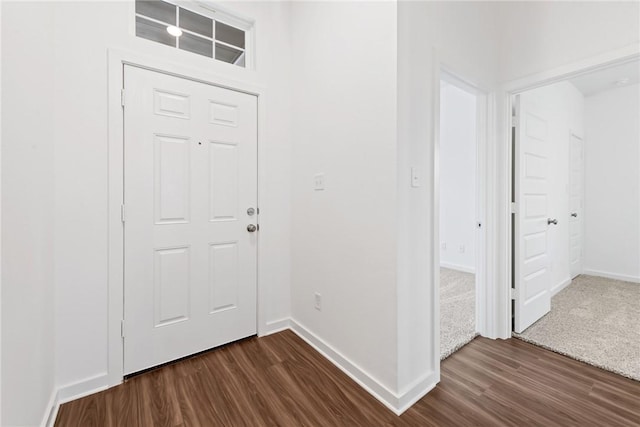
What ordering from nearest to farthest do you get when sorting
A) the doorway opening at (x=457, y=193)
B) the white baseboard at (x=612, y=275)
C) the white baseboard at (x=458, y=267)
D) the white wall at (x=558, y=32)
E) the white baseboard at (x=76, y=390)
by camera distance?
the white baseboard at (x=76, y=390) → the white wall at (x=558, y=32) → the white baseboard at (x=612, y=275) → the doorway opening at (x=457, y=193) → the white baseboard at (x=458, y=267)

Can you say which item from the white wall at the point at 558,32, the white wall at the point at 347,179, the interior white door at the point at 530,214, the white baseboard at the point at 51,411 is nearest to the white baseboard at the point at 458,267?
the interior white door at the point at 530,214

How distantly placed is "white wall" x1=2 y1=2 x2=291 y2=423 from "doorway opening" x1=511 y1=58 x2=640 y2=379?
275cm

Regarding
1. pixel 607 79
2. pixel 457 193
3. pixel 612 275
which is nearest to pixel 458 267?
pixel 457 193

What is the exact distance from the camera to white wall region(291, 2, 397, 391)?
5.13ft

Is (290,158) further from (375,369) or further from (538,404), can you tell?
(538,404)

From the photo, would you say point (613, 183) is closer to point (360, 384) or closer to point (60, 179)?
point (360, 384)

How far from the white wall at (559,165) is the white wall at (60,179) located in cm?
343

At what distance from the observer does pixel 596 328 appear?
236 centimetres

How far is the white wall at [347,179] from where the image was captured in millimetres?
1564

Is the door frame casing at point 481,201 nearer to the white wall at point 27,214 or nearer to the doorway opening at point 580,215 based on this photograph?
the doorway opening at point 580,215

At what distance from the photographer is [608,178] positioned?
3.96 m

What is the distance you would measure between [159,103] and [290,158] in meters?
1.06

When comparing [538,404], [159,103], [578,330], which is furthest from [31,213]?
[578,330]

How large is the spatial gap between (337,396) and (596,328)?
2408 mm
